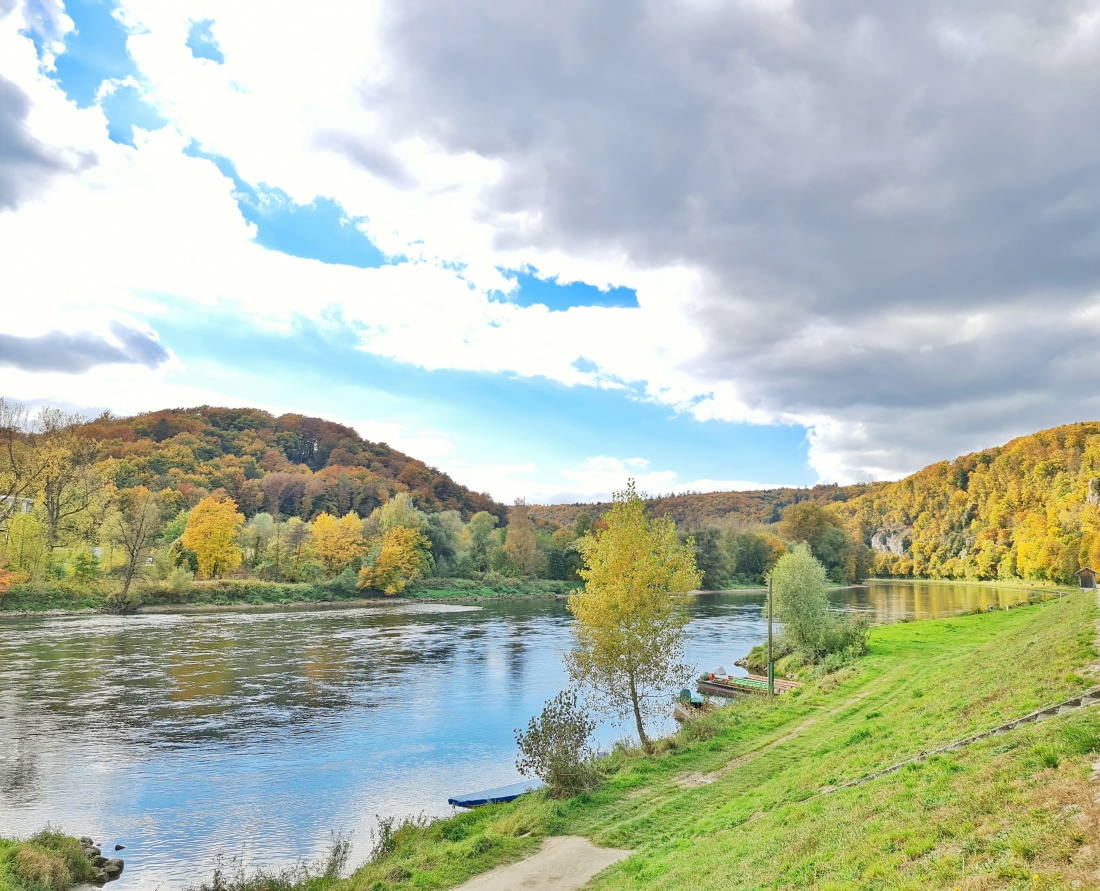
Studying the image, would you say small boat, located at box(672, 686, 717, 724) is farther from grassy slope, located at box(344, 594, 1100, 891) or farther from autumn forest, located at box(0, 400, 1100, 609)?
autumn forest, located at box(0, 400, 1100, 609)

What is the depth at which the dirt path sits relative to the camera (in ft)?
42.7

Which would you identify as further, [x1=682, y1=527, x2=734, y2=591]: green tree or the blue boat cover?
[x1=682, y1=527, x2=734, y2=591]: green tree

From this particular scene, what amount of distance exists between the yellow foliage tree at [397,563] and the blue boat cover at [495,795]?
3172 inches

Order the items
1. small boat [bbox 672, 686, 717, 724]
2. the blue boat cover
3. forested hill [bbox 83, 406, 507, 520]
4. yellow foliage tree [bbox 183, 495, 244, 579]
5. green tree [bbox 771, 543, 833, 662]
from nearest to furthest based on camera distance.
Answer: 1. the blue boat cover
2. small boat [bbox 672, 686, 717, 724]
3. green tree [bbox 771, 543, 833, 662]
4. yellow foliage tree [bbox 183, 495, 244, 579]
5. forested hill [bbox 83, 406, 507, 520]

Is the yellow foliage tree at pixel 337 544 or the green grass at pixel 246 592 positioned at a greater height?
the yellow foliage tree at pixel 337 544

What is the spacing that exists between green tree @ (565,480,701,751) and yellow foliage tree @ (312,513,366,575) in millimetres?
83903

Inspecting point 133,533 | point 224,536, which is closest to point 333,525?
point 224,536

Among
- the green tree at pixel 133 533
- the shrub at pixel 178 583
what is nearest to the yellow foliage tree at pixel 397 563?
the shrub at pixel 178 583

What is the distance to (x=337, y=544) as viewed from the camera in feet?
339

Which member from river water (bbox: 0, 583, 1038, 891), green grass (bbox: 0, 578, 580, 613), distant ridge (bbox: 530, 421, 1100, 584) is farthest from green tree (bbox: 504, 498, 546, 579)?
river water (bbox: 0, 583, 1038, 891)

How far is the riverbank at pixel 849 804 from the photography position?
7898mm

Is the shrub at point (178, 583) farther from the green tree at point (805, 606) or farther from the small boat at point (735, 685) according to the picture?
the green tree at point (805, 606)

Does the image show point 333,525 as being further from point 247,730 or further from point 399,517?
point 247,730

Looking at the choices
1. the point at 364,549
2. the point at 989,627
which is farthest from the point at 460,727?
the point at 364,549
